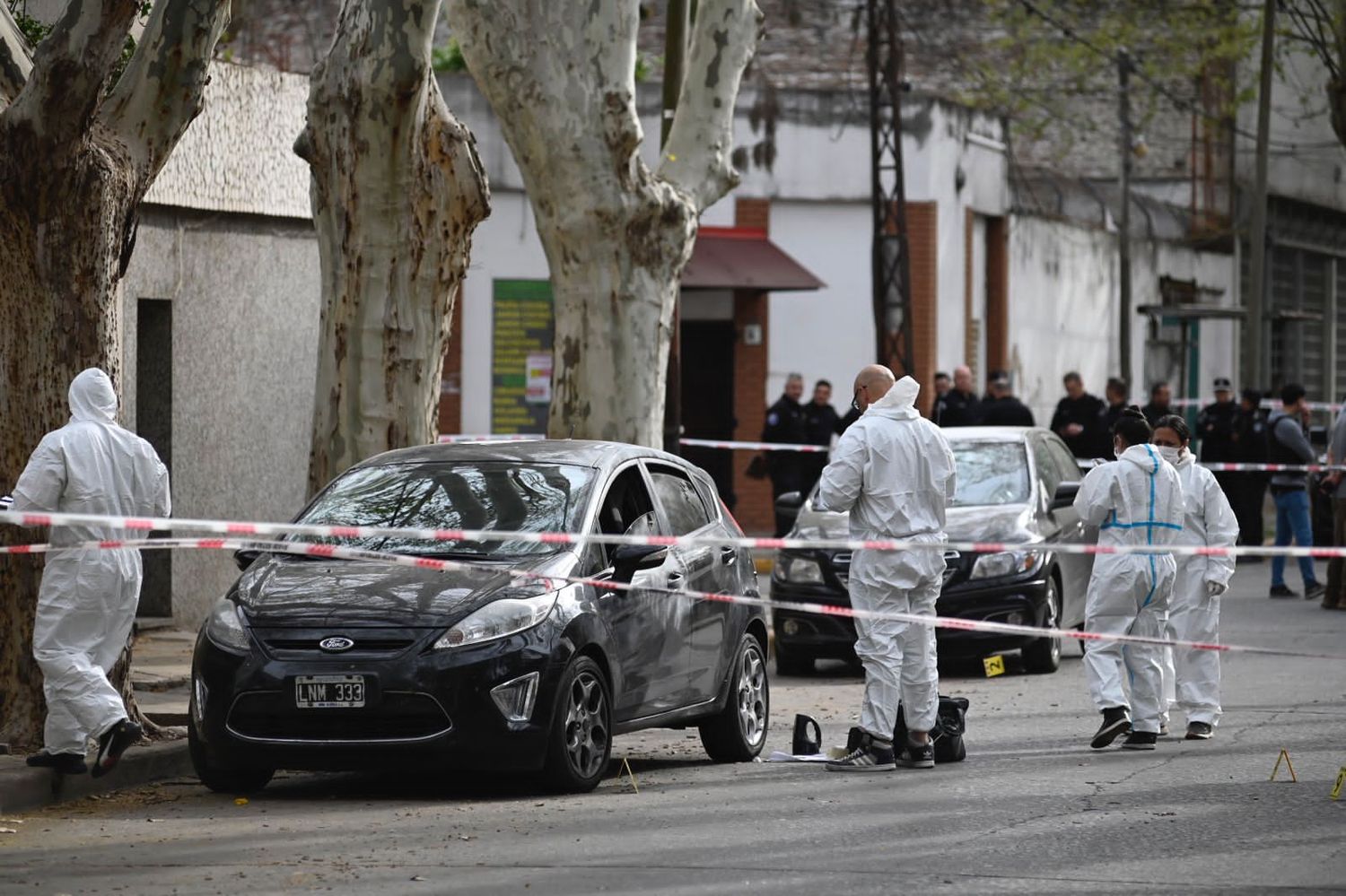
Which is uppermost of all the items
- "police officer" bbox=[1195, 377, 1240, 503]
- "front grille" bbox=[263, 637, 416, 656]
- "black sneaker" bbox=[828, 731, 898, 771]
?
"police officer" bbox=[1195, 377, 1240, 503]

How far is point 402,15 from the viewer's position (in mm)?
12445

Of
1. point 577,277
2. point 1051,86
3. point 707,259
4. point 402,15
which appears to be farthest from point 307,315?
point 1051,86

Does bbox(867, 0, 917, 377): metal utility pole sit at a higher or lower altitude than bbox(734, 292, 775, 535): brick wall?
higher

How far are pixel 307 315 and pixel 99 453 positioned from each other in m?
8.13

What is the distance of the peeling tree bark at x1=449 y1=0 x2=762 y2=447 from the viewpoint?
548 inches

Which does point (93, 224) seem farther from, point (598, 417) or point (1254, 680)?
point (1254, 680)

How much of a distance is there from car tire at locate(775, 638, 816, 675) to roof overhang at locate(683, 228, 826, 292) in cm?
1131

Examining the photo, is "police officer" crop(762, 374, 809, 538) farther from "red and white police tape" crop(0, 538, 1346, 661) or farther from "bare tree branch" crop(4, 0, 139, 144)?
"bare tree branch" crop(4, 0, 139, 144)

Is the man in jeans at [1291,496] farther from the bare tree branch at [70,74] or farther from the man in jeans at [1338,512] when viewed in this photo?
the bare tree branch at [70,74]

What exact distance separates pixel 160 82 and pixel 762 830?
16.0 feet

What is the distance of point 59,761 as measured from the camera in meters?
9.73

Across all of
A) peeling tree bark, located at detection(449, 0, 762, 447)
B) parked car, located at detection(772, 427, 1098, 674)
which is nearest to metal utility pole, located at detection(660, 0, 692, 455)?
parked car, located at detection(772, 427, 1098, 674)

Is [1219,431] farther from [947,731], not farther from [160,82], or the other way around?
[160,82]

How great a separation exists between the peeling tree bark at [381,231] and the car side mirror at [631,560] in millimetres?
3280
